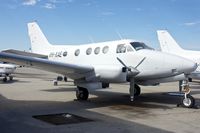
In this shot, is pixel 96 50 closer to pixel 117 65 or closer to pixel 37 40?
pixel 117 65

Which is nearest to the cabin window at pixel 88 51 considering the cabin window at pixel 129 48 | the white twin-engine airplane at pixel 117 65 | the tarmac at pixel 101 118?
the white twin-engine airplane at pixel 117 65

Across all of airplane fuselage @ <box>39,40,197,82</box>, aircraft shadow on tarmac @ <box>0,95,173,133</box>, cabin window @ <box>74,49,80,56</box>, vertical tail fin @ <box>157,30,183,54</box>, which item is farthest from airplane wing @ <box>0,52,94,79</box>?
vertical tail fin @ <box>157,30,183,54</box>

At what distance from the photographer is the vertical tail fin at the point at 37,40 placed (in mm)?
19388

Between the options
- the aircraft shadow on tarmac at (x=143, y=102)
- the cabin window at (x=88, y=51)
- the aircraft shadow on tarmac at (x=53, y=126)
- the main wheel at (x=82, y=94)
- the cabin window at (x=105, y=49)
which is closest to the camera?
the aircraft shadow on tarmac at (x=53, y=126)

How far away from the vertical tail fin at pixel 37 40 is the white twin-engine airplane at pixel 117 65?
5062 millimetres

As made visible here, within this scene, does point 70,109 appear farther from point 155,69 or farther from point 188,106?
point 188,106

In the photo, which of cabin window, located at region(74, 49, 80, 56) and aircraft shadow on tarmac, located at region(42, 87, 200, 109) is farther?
cabin window, located at region(74, 49, 80, 56)

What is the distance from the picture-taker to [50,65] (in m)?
12.3

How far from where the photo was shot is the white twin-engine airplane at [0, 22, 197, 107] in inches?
479

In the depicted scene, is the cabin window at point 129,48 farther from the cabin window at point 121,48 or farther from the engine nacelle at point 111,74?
the engine nacelle at point 111,74

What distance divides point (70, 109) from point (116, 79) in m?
2.22

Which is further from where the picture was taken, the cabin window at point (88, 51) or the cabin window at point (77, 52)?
the cabin window at point (77, 52)

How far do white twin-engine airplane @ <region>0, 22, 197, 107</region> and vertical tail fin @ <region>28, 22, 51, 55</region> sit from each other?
506 cm

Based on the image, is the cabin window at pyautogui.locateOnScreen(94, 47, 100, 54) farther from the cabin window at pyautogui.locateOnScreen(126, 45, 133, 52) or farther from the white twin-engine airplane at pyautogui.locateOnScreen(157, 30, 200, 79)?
the white twin-engine airplane at pyautogui.locateOnScreen(157, 30, 200, 79)
